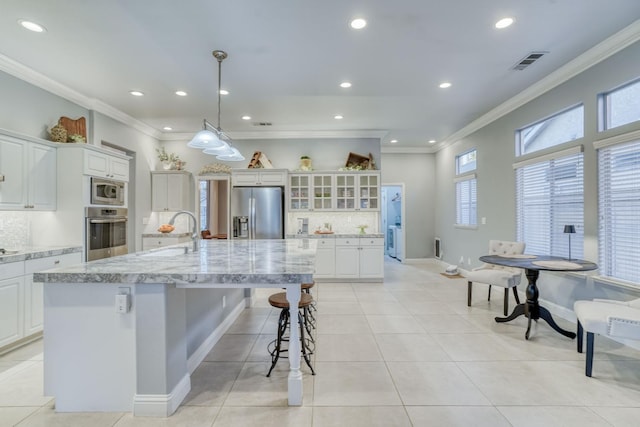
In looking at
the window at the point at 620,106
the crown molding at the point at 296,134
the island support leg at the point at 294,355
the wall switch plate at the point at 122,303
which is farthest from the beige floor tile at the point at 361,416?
the crown molding at the point at 296,134

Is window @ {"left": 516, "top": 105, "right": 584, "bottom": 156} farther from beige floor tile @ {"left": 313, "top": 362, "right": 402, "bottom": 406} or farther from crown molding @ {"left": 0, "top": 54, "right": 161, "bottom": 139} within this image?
crown molding @ {"left": 0, "top": 54, "right": 161, "bottom": 139}

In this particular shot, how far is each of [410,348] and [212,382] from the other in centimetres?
174

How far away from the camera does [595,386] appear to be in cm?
214

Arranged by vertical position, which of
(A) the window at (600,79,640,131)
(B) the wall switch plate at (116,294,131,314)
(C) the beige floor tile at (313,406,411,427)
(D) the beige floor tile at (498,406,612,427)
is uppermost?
(A) the window at (600,79,640,131)

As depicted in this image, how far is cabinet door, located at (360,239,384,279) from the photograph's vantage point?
5.47 meters

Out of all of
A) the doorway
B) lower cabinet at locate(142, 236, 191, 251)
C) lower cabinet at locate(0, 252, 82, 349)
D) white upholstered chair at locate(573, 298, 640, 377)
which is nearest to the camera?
white upholstered chair at locate(573, 298, 640, 377)

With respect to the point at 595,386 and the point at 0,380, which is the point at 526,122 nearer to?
the point at 595,386

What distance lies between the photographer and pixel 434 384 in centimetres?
219

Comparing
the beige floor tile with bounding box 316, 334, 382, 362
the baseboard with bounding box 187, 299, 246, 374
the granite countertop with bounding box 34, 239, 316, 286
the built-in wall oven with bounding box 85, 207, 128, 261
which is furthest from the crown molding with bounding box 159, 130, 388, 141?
the granite countertop with bounding box 34, 239, 316, 286

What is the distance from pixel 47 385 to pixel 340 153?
204 inches

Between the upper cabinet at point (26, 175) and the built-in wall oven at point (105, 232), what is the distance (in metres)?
0.41

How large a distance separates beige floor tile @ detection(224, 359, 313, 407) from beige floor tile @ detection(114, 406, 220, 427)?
0.49ft

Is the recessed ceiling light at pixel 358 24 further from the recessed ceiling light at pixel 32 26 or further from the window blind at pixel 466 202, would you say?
the window blind at pixel 466 202

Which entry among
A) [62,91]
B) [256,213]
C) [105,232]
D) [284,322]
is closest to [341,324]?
[284,322]
